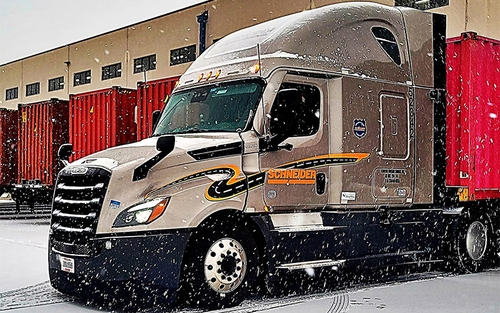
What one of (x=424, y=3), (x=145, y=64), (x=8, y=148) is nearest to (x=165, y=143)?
(x=424, y=3)

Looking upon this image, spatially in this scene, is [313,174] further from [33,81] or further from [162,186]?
[33,81]

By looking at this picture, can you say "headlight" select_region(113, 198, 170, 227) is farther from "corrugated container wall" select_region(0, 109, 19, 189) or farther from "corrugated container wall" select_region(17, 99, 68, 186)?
"corrugated container wall" select_region(0, 109, 19, 189)

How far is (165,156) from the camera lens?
7227 mm

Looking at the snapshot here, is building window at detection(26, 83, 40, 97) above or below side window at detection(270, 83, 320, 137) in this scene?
above

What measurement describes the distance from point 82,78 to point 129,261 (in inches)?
1225

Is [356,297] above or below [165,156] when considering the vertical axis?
below

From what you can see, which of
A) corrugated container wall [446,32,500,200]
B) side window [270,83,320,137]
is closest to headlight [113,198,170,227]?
side window [270,83,320,137]

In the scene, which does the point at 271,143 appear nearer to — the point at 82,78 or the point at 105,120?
the point at 105,120

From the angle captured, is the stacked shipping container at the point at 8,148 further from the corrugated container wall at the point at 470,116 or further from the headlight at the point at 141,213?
the headlight at the point at 141,213

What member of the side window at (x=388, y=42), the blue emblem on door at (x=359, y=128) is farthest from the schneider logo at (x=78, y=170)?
the side window at (x=388, y=42)

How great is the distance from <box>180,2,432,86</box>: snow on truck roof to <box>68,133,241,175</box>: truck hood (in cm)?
100

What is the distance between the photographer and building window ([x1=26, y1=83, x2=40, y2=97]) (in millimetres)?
41312

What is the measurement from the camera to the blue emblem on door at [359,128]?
8750 millimetres

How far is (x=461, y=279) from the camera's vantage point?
31.8 feet
